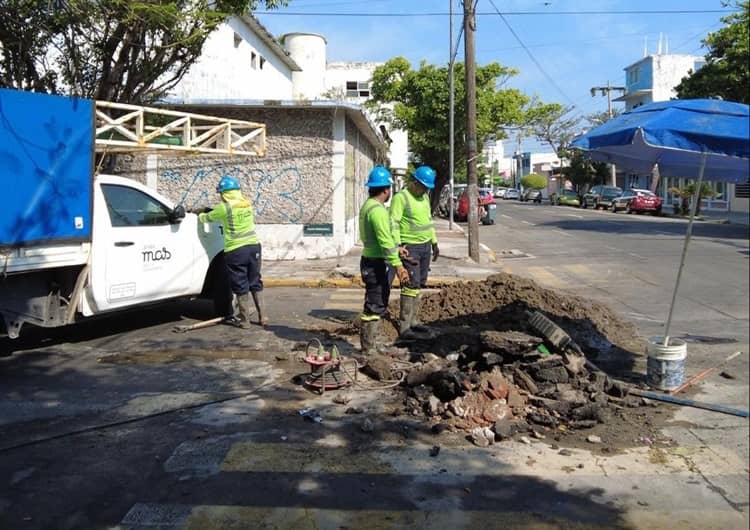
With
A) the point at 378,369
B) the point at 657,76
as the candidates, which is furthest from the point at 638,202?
the point at 378,369

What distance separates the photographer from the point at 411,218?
26.1ft

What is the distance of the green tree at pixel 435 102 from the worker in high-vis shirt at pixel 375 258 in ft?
88.6

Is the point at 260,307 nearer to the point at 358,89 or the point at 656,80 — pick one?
the point at 358,89

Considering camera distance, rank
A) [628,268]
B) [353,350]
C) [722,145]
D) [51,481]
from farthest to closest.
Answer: [628,268]
[353,350]
[51,481]
[722,145]

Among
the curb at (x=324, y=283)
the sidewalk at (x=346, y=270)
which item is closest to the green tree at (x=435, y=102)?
the sidewalk at (x=346, y=270)

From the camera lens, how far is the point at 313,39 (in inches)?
1539

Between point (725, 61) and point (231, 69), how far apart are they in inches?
654

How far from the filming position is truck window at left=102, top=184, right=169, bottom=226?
775cm

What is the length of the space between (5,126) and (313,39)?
34636 mm

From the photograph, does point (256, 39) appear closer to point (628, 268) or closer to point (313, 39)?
point (313, 39)

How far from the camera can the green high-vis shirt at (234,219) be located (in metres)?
8.53

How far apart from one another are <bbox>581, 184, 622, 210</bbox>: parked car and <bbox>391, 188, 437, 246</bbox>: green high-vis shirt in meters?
38.9

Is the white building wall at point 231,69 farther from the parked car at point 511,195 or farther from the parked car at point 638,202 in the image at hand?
the parked car at point 511,195

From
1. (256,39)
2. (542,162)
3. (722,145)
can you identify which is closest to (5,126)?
(722,145)
